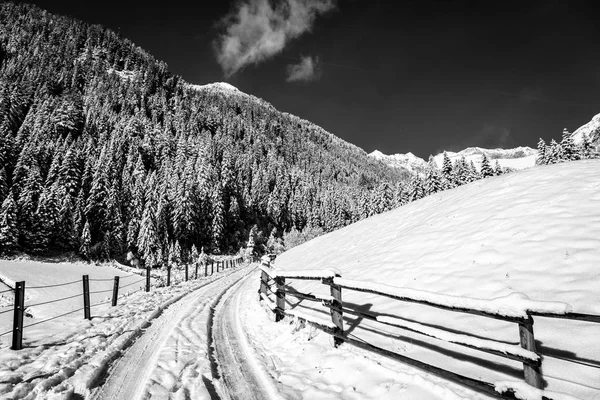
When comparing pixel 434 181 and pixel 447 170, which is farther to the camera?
pixel 447 170

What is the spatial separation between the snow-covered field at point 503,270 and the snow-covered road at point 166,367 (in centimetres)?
171

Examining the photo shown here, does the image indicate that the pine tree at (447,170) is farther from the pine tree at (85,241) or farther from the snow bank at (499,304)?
the pine tree at (85,241)

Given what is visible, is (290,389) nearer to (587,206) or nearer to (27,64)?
(587,206)

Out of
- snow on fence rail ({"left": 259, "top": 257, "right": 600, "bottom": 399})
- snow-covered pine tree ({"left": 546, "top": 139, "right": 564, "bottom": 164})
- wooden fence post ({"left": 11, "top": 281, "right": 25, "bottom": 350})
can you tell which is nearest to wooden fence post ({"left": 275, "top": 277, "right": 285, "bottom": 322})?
snow on fence rail ({"left": 259, "top": 257, "right": 600, "bottom": 399})

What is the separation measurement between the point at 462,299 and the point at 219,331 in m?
6.52

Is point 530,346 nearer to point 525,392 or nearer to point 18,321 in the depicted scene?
point 525,392

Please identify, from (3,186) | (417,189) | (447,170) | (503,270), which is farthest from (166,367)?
(447,170)

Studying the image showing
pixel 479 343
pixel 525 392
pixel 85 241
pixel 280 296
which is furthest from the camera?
pixel 85 241

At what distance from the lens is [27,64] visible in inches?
4783

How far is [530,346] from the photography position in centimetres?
326

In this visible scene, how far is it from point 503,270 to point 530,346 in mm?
4921

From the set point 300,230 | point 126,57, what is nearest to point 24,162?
point 300,230

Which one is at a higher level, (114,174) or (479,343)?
(114,174)

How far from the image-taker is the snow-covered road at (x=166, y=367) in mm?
4375
